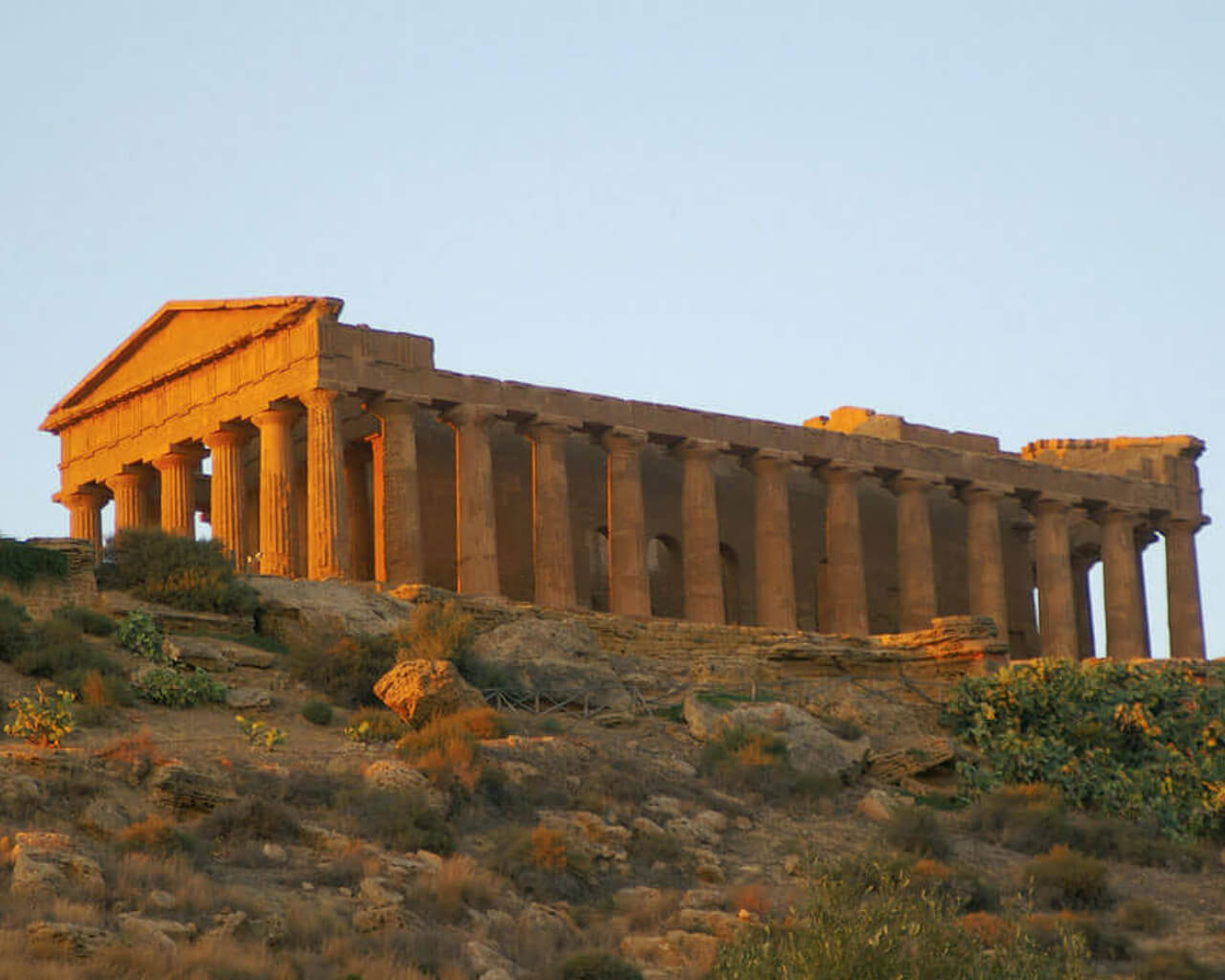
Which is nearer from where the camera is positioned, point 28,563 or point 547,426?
point 28,563

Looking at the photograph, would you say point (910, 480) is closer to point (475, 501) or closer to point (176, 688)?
point (475, 501)

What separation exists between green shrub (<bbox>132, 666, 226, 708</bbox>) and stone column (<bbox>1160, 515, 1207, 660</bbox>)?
34.8 meters

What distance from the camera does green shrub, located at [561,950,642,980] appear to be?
21266mm

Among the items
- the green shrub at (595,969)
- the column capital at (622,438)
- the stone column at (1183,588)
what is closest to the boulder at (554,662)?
the column capital at (622,438)

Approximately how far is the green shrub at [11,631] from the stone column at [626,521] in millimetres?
18953

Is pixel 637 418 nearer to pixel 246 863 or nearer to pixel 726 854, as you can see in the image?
pixel 726 854

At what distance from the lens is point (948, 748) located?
113 feet

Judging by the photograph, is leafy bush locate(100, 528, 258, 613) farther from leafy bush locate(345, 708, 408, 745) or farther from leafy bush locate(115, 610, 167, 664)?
leafy bush locate(345, 708, 408, 745)

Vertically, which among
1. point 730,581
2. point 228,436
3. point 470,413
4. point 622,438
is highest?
point 470,413

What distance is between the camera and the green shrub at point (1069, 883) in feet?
91.5

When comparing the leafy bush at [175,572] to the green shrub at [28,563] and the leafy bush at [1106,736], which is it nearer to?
the green shrub at [28,563]

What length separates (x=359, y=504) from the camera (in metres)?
52.4

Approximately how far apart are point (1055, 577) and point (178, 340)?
23425 millimetres

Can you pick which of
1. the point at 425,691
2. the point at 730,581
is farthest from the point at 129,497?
the point at 425,691
